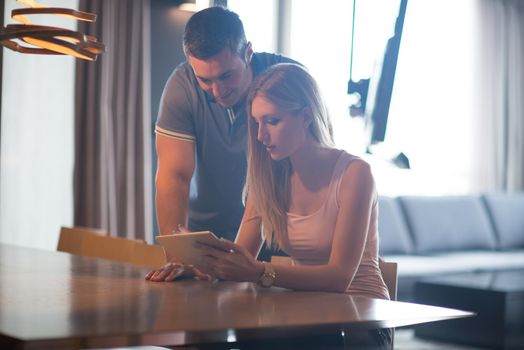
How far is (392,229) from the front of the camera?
595 cm

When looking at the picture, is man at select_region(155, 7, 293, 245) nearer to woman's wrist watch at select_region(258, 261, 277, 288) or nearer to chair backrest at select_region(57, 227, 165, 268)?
chair backrest at select_region(57, 227, 165, 268)

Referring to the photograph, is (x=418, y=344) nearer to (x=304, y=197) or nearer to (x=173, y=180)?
(x=173, y=180)

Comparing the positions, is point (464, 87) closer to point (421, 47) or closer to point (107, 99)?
point (421, 47)

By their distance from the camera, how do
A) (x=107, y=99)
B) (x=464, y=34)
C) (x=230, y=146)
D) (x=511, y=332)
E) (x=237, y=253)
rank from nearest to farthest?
(x=237, y=253) < (x=230, y=146) < (x=511, y=332) < (x=107, y=99) < (x=464, y=34)

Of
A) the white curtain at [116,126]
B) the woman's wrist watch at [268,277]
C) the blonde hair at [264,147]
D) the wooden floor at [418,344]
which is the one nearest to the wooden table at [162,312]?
the woman's wrist watch at [268,277]

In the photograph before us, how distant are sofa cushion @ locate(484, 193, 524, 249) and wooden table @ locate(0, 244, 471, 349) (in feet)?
16.2

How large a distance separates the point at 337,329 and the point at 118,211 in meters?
3.75

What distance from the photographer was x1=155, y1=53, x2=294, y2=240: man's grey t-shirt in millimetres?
2990

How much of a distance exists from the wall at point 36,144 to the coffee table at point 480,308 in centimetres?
216

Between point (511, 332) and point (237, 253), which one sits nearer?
point (237, 253)

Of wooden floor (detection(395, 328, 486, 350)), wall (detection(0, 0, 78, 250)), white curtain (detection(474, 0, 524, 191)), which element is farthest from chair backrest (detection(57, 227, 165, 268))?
white curtain (detection(474, 0, 524, 191))

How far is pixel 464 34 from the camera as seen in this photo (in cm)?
708

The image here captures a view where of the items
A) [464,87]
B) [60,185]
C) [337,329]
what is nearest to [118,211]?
[60,185]

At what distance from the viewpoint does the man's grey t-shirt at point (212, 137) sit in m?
2.99
